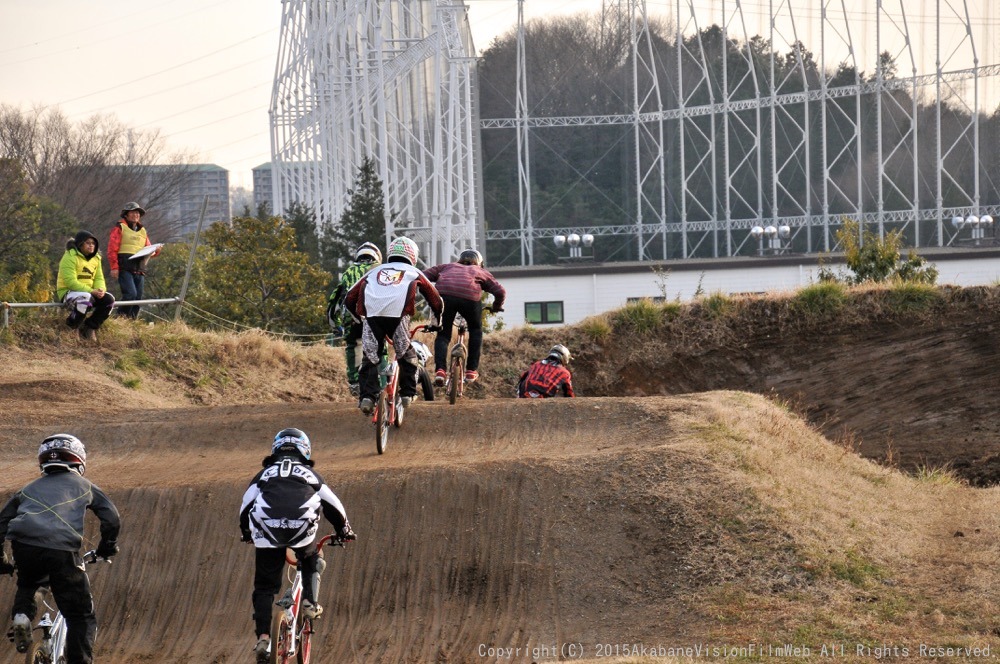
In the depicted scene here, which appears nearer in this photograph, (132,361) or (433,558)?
(433,558)

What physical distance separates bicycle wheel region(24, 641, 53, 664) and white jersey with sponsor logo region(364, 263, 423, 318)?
4640 millimetres

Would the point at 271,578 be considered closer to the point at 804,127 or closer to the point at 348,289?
the point at 348,289

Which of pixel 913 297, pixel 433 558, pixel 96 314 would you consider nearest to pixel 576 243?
pixel 913 297

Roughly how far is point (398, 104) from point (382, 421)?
1540 inches

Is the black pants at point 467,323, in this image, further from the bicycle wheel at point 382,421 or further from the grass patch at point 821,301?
the grass patch at point 821,301

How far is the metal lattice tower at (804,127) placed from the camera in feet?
161

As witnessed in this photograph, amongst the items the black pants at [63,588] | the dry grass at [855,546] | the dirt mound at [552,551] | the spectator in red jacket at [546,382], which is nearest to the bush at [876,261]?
the spectator in red jacket at [546,382]

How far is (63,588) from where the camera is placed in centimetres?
765

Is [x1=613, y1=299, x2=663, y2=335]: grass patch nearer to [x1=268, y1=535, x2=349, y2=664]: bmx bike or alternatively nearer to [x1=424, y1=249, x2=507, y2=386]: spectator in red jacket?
[x1=424, y1=249, x2=507, y2=386]: spectator in red jacket

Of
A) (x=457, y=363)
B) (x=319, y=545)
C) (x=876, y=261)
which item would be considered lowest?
(x=319, y=545)

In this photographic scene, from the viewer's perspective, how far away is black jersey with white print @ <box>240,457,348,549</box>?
755cm

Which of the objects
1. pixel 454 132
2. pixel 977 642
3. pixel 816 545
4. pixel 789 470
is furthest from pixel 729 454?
pixel 454 132

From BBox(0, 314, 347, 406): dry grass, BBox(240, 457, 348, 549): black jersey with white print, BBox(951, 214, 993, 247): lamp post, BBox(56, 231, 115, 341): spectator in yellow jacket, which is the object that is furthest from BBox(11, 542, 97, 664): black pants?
BBox(951, 214, 993, 247): lamp post

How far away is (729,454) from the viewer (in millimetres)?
11148
